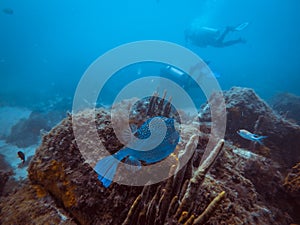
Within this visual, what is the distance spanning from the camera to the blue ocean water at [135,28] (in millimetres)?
53638

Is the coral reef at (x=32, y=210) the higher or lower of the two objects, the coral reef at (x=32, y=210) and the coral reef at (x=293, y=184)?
the higher

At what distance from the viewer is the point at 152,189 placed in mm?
2084

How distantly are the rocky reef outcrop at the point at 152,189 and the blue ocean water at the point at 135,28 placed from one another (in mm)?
49715

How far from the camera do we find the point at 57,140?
2.57m

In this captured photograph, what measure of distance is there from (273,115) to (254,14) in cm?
6472

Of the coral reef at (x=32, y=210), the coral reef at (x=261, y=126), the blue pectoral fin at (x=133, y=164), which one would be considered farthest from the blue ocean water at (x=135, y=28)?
the blue pectoral fin at (x=133, y=164)

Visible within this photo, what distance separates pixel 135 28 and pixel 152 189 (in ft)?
350

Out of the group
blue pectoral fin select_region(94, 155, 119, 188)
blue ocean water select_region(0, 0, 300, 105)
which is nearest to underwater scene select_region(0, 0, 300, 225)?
blue pectoral fin select_region(94, 155, 119, 188)

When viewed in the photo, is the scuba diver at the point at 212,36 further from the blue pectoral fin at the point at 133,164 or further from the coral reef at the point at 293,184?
the blue pectoral fin at the point at 133,164

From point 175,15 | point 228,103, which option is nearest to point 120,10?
point 175,15

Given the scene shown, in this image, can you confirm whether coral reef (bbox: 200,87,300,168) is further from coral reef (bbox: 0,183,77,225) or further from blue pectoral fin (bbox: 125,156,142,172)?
coral reef (bbox: 0,183,77,225)

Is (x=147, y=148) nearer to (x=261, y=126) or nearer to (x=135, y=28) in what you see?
(x=261, y=126)

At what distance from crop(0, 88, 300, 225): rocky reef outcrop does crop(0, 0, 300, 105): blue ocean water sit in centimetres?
4972

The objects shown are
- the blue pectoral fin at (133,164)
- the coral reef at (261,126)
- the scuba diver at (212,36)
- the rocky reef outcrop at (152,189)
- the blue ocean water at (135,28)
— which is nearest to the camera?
the rocky reef outcrop at (152,189)
